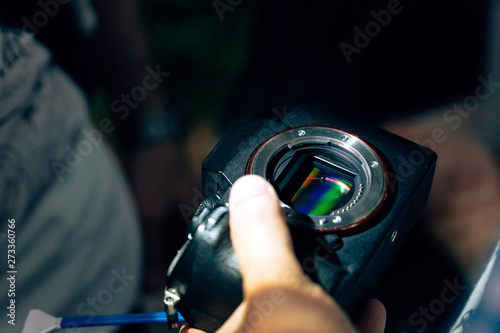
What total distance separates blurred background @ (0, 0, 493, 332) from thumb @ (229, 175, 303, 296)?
299 millimetres

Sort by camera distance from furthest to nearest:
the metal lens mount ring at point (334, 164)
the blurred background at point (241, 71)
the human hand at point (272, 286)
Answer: the blurred background at point (241, 71) < the metal lens mount ring at point (334, 164) < the human hand at point (272, 286)

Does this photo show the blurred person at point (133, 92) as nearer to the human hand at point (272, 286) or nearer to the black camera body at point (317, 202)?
the black camera body at point (317, 202)

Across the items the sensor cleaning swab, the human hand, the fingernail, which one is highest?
the fingernail

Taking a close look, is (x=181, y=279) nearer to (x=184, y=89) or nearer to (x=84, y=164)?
(x=84, y=164)

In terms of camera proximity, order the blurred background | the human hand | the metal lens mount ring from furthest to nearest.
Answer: the blurred background
the metal lens mount ring
the human hand

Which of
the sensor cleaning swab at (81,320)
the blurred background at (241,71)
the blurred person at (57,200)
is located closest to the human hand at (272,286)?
the sensor cleaning swab at (81,320)

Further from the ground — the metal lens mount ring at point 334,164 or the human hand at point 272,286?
the metal lens mount ring at point 334,164

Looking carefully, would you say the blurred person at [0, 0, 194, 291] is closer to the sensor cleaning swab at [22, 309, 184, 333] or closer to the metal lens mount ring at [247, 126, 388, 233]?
the sensor cleaning swab at [22, 309, 184, 333]

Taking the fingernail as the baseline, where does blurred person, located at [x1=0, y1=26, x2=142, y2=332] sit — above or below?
below

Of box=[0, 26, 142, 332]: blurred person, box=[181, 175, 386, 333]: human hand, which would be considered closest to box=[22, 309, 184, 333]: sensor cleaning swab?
box=[0, 26, 142, 332]: blurred person

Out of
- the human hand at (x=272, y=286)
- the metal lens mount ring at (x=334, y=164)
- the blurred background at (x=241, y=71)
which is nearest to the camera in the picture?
the human hand at (x=272, y=286)

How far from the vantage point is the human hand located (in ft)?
1.53

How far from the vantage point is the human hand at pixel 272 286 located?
1.53 ft

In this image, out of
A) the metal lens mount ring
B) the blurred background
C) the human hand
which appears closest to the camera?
the human hand
